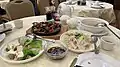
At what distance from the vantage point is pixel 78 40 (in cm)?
117

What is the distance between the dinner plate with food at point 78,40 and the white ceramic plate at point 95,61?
0.09 meters

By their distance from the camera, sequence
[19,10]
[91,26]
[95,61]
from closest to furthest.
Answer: [95,61] → [91,26] → [19,10]

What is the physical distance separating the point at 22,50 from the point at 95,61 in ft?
1.71

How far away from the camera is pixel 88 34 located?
4.21 ft

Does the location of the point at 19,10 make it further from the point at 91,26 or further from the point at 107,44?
the point at 107,44

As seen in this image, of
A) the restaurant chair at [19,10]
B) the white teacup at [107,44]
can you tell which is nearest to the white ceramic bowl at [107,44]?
the white teacup at [107,44]

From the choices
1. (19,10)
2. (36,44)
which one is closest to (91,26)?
(36,44)

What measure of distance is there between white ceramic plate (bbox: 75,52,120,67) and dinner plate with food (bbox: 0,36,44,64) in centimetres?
31

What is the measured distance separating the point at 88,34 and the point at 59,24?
34 cm

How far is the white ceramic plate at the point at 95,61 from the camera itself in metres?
0.93

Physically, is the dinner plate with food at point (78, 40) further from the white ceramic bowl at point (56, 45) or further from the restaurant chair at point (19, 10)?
the restaurant chair at point (19, 10)

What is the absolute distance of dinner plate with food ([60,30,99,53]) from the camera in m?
1.12

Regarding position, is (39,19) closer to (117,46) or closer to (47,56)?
(47,56)

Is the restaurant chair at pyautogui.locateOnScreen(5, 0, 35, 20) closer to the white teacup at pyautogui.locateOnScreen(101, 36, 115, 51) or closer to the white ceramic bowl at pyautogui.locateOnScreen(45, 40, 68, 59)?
the white ceramic bowl at pyautogui.locateOnScreen(45, 40, 68, 59)
